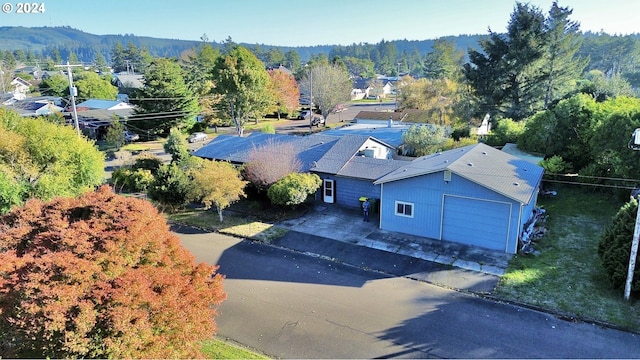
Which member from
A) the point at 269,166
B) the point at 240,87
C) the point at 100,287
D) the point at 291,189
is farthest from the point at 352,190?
the point at 240,87

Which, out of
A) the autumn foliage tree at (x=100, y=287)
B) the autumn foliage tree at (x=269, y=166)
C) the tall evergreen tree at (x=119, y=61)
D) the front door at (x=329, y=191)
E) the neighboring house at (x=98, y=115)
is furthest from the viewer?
the tall evergreen tree at (x=119, y=61)

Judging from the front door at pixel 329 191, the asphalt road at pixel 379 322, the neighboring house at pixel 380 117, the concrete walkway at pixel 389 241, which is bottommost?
the asphalt road at pixel 379 322

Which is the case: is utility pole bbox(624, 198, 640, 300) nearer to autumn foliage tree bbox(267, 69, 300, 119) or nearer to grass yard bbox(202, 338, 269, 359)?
grass yard bbox(202, 338, 269, 359)

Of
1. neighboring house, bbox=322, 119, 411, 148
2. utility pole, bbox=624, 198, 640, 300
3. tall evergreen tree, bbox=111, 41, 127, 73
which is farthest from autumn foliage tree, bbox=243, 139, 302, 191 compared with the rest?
tall evergreen tree, bbox=111, 41, 127, 73

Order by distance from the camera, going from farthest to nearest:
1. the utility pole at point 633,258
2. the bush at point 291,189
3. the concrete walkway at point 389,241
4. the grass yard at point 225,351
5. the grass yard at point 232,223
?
the bush at point 291,189 → the grass yard at point 232,223 → the concrete walkway at point 389,241 → the utility pole at point 633,258 → the grass yard at point 225,351

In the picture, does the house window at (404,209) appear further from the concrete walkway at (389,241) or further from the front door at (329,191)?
the front door at (329,191)

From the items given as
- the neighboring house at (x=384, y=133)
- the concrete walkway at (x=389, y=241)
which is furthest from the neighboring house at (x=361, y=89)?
the concrete walkway at (x=389, y=241)
